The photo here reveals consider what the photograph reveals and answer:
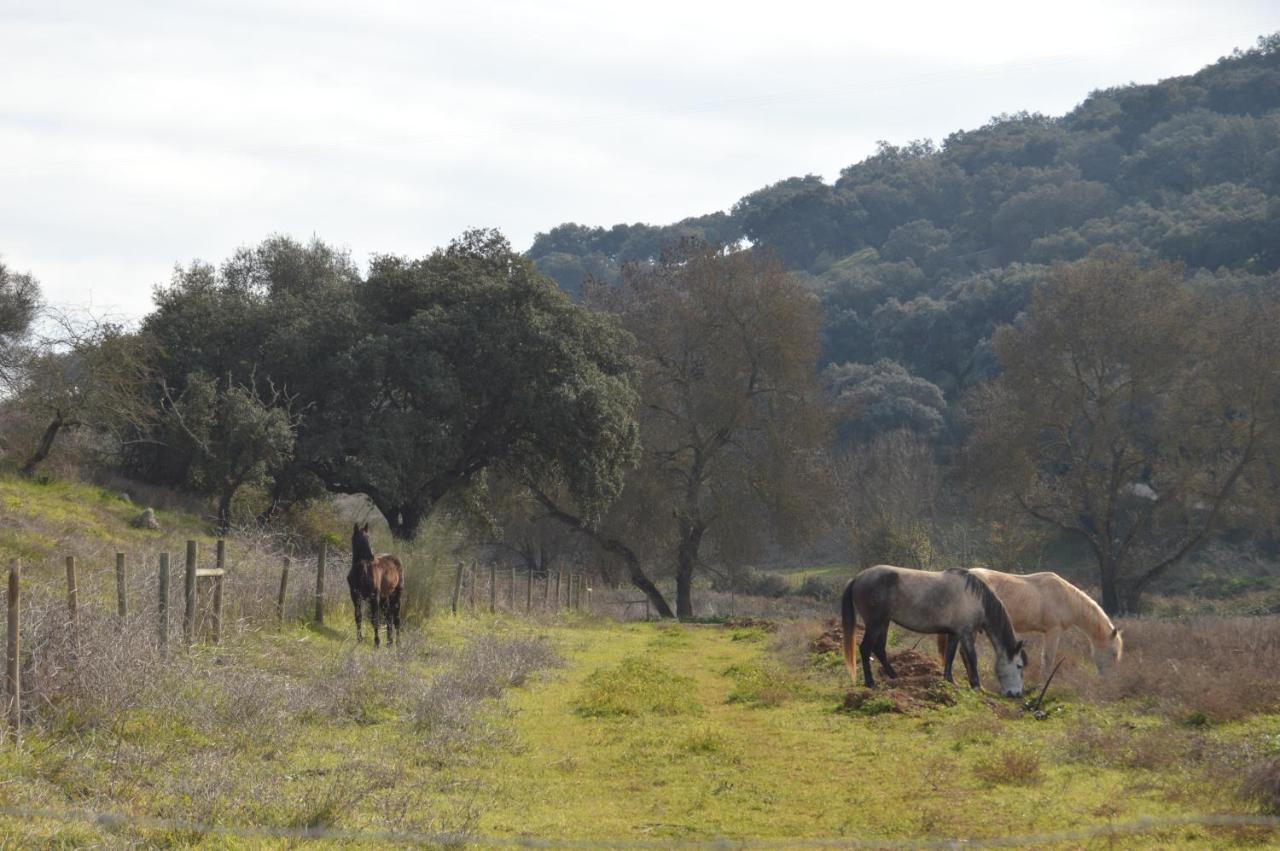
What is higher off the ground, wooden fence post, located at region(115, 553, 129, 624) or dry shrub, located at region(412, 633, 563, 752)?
wooden fence post, located at region(115, 553, 129, 624)

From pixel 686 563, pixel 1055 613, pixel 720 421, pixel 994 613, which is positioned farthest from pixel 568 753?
pixel 686 563

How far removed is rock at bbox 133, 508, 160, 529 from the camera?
99.5 feet

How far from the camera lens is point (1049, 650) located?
1666 cm

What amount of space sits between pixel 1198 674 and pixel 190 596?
11474mm

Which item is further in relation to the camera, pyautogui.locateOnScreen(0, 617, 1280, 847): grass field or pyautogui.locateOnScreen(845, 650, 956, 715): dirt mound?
pyautogui.locateOnScreen(845, 650, 956, 715): dirt mound

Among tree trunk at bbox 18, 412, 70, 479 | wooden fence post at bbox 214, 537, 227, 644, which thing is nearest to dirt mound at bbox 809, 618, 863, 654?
wooden fence post at bbox 214, 537, 227, 644

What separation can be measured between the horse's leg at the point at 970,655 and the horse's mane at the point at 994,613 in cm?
28

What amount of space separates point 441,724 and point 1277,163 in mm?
99400

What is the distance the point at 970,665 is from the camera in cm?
1528

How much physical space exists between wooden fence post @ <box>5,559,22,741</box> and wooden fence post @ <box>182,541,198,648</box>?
432 centimetres

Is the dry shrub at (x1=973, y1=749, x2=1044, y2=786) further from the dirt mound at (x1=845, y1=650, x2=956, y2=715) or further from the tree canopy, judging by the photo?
the tree canopy

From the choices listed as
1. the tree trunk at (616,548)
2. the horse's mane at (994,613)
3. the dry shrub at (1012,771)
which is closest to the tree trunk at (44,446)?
the tree trunk at (616,548)

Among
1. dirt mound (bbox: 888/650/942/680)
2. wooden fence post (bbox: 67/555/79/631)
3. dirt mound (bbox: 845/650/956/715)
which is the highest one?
wooden fence post (bbox: 67/555/79/631)

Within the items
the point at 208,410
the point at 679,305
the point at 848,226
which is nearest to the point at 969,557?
the point at 679,305
